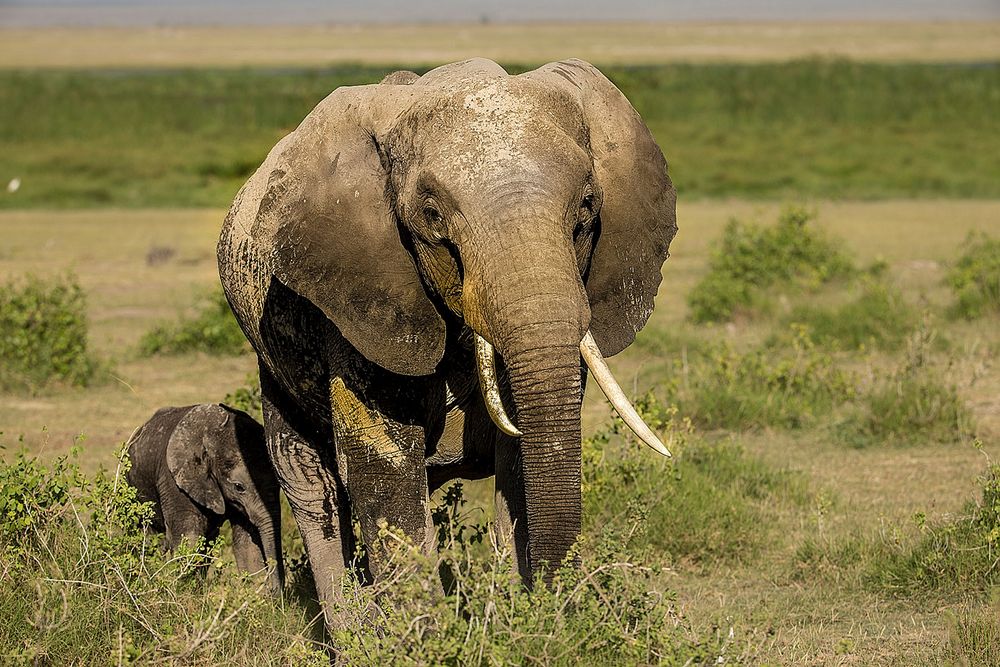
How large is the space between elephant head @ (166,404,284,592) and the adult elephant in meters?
1.17

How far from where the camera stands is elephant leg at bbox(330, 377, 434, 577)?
181 inches

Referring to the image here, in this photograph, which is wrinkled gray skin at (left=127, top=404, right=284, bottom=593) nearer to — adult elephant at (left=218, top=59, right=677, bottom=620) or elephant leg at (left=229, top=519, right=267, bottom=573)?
elephant leg at (left=229, top=519, right=267, bottom=573)

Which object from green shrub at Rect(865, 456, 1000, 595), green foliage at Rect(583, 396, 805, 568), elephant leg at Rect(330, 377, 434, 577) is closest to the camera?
elephant leg at Rect(330, 377, 434, 577)

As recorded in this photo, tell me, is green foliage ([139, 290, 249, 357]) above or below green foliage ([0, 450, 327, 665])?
→ below

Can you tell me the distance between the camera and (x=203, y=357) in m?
12.1

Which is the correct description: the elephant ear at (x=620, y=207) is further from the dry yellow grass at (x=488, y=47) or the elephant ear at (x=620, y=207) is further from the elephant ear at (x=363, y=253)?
the dry yellow grass at (x=488, y=47)

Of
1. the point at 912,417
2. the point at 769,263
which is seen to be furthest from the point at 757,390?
the point at 769,263

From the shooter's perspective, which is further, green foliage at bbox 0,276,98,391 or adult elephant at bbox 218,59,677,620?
green foliage at bbox 0,276,98,391

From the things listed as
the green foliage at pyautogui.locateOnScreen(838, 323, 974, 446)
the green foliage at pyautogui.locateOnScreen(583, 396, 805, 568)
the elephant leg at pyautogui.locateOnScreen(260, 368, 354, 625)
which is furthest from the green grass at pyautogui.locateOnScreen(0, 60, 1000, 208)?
the elephant leg at pyautogui.locateOnScreen(260, 368, 354, 625)

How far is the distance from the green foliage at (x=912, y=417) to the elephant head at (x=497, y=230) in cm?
445

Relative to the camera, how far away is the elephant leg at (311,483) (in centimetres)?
553

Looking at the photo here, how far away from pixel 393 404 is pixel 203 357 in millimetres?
7788

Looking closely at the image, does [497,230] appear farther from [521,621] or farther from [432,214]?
[521,621]

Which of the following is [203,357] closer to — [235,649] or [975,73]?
[235,649]
